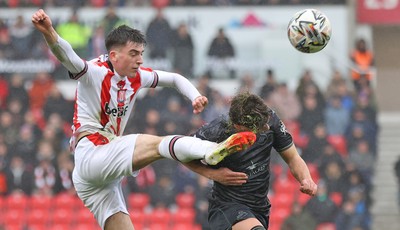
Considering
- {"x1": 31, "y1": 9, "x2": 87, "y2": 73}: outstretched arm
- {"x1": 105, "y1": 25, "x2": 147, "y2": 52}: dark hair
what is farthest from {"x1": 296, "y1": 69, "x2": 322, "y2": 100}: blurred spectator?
{"x1": 31, "y1": 9, "x2": 87, "y2": 73}: outstretched arm

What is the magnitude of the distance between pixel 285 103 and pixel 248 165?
8404 millimetres

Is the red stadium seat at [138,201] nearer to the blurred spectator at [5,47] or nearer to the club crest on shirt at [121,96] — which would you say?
the blurred spectator at [5,47]

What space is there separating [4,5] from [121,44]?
1164cm

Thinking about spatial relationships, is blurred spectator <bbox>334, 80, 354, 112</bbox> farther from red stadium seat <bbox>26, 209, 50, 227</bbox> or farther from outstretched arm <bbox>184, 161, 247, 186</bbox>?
outstretched arm <bbox>184, 161, 247, 186</bbox>

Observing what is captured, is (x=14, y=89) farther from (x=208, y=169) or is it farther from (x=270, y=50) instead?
(x=208, y=169)

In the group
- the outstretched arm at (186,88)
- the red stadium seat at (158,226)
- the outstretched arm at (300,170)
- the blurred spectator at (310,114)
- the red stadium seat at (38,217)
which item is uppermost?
the outstretched arm at (186,88)

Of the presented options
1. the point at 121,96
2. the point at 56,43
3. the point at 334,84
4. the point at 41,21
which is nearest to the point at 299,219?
the point at 334,84

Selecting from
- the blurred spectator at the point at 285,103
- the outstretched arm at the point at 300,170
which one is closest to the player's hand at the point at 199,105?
the outstretched arm at the point at 300,170

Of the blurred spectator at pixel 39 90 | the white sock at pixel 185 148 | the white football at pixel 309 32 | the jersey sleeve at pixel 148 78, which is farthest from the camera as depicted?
the blurred spectator at pixel 39 90

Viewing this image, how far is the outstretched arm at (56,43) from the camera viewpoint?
752cm

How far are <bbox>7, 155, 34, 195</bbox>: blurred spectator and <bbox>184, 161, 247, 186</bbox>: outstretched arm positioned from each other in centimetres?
795

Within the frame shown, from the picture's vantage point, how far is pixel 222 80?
18.4m

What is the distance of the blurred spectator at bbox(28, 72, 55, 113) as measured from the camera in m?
16.9

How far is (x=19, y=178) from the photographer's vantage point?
1558cm
